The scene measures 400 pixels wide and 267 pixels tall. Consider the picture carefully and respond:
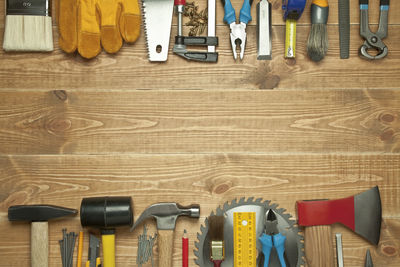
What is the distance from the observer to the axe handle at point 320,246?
158 centimetres

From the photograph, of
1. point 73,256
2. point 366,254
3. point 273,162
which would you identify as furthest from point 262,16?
point 73,256

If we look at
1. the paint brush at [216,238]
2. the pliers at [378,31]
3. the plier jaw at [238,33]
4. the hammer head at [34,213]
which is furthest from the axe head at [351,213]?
the hammer head at [34,213]

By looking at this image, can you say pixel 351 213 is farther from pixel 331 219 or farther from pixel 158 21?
pixel 158 21

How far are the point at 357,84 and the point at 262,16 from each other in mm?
466

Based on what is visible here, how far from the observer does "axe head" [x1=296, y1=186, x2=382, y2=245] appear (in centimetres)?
159

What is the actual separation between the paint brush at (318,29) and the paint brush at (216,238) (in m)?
0.74

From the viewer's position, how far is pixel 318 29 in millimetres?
1629

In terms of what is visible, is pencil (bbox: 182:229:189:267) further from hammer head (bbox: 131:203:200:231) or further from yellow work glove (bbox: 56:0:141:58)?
yellow work glove (bbox: 56:0:141:58)

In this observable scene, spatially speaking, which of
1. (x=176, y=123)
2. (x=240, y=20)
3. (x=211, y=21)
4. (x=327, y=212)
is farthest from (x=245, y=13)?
(x=327, y=212)

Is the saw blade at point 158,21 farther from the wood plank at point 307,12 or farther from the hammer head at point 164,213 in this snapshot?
the hammer head at point 164,213

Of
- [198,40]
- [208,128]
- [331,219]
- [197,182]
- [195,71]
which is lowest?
[331,219]

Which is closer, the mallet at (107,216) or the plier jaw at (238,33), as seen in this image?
the mallet at (107,216)

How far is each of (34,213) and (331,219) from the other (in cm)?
112

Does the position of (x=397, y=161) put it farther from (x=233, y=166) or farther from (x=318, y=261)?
(x=233, y=166)
